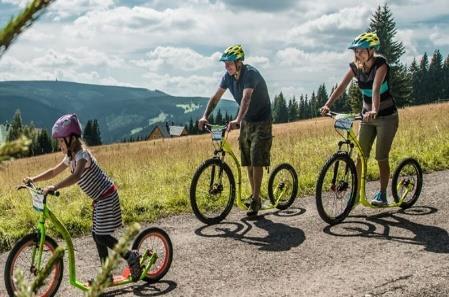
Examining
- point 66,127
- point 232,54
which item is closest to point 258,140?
point 232,54

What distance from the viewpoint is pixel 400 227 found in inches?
291

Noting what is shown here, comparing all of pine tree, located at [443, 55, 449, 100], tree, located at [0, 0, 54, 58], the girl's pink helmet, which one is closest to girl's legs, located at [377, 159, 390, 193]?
the girl's pink helmet

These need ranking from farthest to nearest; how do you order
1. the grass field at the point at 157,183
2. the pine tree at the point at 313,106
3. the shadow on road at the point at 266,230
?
the pine tree at the point at 313,106, the grass field at the point at 157,183, the shadow on road at the point at 266,230

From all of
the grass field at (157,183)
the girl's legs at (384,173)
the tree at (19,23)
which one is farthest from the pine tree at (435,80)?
the tree at (19,23)

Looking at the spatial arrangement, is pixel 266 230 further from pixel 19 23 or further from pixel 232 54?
pixel 19 23

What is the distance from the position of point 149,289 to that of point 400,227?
379 cm

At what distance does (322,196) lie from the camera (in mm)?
7547

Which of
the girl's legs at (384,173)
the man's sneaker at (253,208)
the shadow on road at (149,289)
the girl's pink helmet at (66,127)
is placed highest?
the girl's pink helmet at (66,127)

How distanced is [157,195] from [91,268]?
3.30 meters

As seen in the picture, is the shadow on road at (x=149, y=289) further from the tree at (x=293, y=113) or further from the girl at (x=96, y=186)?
the tree at (x=293, y=113)

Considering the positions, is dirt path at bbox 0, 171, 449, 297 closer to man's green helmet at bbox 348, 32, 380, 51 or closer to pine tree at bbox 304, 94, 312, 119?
man's green helmet at bbox 348, 32, 380, 51

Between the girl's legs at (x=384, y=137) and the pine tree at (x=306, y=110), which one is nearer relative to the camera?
the girl's legs at (x=384, y=137)

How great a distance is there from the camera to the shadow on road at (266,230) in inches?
273

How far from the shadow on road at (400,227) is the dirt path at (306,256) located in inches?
0.5
